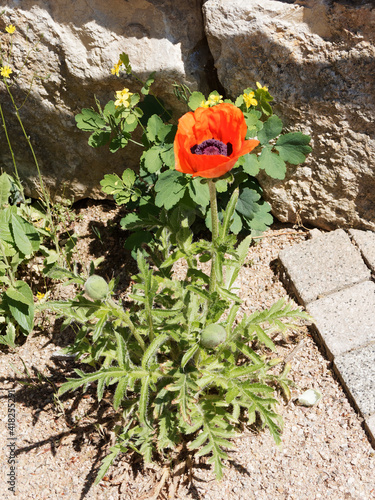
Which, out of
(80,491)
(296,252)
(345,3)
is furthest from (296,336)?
(345,3)

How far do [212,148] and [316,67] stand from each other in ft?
4.84

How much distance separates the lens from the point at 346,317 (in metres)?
3.19

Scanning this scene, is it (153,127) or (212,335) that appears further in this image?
(153,127)

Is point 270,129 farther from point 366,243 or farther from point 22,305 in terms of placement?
point 22,305

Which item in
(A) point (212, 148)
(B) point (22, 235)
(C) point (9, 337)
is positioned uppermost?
(A) point (212, 148)

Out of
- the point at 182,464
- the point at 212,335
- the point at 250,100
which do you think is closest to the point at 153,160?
the point at 250,100

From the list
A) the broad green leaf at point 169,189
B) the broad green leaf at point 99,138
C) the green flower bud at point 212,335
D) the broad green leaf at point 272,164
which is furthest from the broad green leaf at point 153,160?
the green flower bud at point 212,335

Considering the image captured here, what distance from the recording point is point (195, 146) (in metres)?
2.11

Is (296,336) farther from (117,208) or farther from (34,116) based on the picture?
(34,116)

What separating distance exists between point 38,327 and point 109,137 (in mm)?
1439

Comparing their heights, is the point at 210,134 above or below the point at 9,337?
above

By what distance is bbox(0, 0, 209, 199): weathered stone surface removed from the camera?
3307mm

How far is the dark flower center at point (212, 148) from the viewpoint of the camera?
2.04m

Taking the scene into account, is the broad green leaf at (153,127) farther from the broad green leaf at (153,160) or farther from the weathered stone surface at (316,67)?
the weathered stone surface at (316,67)
